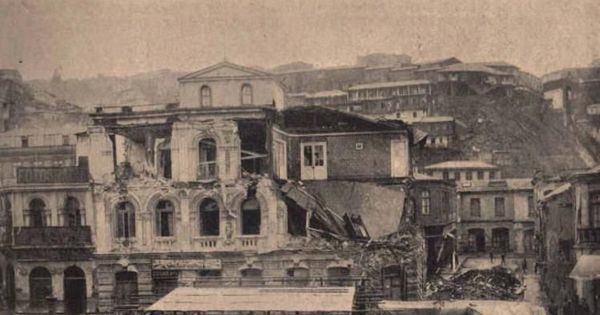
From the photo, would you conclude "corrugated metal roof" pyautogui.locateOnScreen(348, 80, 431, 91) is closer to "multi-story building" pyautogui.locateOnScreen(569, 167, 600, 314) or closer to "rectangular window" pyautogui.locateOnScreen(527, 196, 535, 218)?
"rectangular window" pyautogui.locateOnScreen(527, 196, 535, 218)

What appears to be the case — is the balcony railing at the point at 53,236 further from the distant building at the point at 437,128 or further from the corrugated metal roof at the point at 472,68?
the corrugated metal roof at the point at 472,68

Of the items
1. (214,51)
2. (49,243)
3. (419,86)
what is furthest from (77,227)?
(419,86)

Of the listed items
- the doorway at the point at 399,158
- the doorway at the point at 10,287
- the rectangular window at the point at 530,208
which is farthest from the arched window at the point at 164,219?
the rectangular window at the point at 530,208

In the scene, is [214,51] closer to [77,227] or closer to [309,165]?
[309,165]

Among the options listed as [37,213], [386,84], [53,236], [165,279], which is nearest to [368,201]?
[386,84]

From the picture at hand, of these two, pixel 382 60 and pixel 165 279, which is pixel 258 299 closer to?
pixel 165 279
